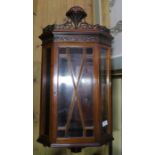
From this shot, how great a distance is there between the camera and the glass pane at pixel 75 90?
1187 mm

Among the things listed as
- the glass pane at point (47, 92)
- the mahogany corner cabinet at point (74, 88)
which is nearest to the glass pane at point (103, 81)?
the mahogany corner cabinet at point (74, 88)

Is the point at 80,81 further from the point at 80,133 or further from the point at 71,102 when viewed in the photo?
the point at 80,133

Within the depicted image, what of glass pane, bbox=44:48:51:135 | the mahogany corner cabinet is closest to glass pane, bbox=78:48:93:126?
the mahogany corner cabinet

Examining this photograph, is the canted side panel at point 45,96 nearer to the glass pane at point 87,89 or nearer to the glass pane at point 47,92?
the glass pane at point 47,92

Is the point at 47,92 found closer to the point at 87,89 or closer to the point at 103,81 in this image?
the point at 87,89

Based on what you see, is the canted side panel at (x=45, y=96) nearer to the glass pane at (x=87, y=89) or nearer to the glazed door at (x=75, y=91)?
the glazed door at (x=75, y=91)

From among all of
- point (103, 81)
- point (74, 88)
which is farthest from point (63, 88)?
point (103, 81)
